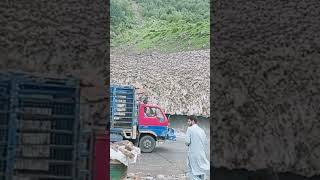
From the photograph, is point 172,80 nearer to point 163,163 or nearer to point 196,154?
point 163,163

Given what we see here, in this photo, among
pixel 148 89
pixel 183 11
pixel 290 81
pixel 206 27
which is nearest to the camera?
pixel 290 81

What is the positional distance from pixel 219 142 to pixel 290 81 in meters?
0.50

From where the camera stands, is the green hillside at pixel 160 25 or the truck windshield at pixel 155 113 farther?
the green hillside at pixel 160 25

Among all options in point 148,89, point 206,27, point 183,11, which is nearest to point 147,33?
point 206,27

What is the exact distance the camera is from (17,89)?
2623 mm

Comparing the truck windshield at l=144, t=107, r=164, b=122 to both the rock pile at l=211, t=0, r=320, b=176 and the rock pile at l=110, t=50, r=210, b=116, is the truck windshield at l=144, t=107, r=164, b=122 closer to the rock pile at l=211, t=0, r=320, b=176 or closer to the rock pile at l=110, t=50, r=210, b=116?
the rock pile at l=110, t=50, r=210, b=116

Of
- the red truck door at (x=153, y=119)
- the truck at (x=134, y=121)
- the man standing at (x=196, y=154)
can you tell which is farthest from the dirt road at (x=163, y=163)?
the man standing at (x=196, y=154)

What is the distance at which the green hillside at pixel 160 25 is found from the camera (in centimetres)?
2539

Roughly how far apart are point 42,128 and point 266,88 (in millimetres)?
1180

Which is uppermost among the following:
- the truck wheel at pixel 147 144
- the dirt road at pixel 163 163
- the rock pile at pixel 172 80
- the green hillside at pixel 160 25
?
the green hillside at pixel 160 25

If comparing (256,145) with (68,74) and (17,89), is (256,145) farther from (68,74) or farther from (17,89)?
(17,89)

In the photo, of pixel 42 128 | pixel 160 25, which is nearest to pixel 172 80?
pixel 160 25

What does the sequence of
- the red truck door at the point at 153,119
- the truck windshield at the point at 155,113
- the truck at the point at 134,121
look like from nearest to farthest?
the truck at the point at 134,121
the red truck door at the point at 153,119
the truck windshield at the point at 155,113

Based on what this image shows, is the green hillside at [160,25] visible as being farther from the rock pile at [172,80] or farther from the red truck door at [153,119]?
the red truck door at [153,119]
